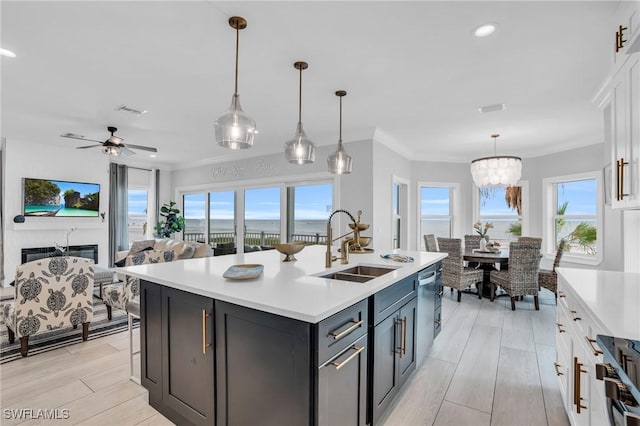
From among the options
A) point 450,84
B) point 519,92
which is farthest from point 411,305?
point 519,92

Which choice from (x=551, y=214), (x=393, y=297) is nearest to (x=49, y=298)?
(x=393, y=297)

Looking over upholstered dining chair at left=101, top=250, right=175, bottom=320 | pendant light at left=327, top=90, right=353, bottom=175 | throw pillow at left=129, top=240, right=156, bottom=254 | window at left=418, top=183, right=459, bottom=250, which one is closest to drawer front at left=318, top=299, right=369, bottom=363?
pendant light at left=327, top=90, right=353, bottom=175

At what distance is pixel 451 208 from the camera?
263 inches

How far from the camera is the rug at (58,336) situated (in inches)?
115

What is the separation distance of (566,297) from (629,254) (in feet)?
2.51

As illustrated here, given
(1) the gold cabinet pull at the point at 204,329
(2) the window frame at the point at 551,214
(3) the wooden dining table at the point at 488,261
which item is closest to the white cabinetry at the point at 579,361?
(1) the gold cabinet pull at the point at 204,329

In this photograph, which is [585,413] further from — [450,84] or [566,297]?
[450,84]

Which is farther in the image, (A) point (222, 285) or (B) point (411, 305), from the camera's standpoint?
(B) point (411, 305)

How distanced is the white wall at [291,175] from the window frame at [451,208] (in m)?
2.22

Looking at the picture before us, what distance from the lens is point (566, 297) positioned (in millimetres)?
1939

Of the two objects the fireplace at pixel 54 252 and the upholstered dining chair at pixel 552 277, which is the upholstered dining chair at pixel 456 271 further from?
the fireplace at pixel 54 252

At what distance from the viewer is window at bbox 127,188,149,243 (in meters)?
7.33

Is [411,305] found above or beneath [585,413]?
above

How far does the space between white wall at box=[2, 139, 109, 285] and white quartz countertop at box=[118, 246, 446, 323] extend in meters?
5.22
